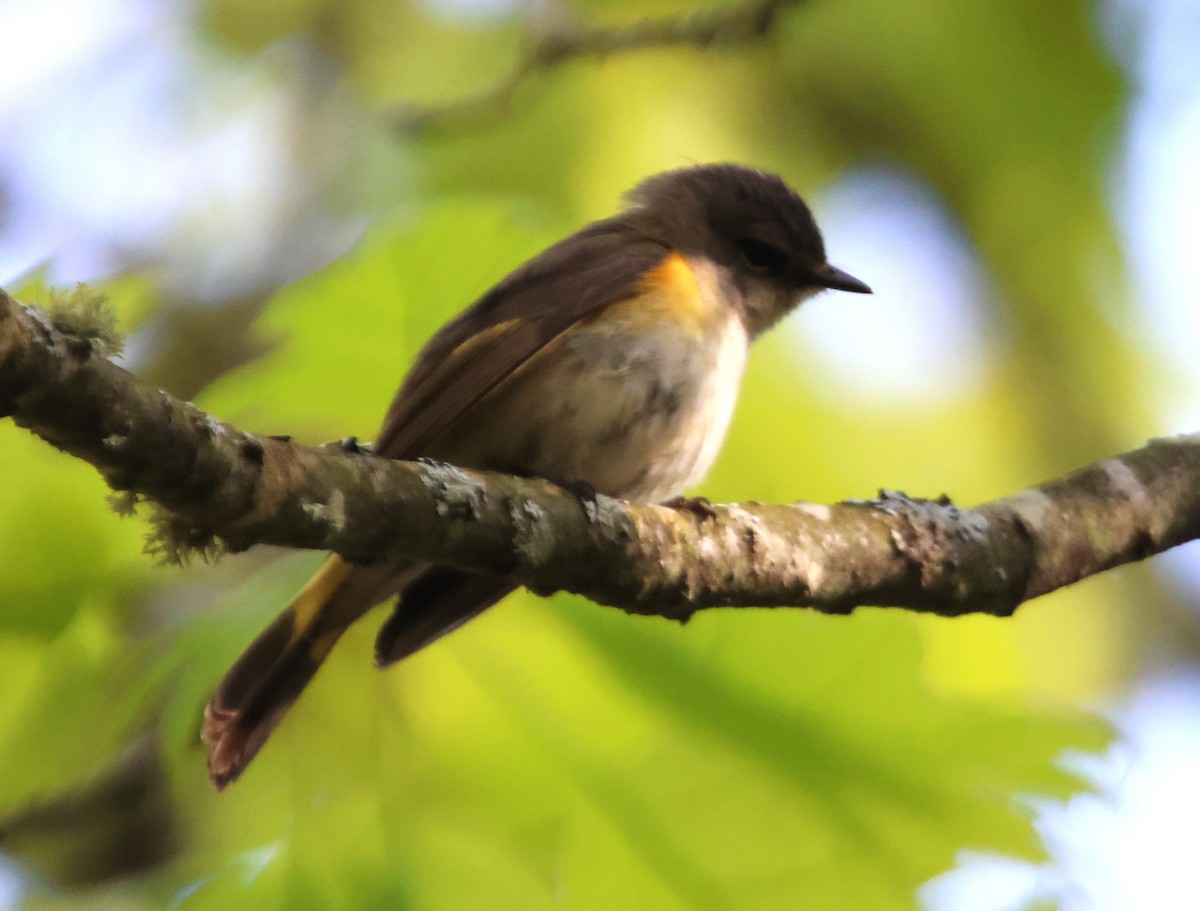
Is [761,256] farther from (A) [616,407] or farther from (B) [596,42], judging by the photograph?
(A) [616,407]

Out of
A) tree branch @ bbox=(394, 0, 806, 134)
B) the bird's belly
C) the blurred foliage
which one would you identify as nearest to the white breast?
the bird's belly

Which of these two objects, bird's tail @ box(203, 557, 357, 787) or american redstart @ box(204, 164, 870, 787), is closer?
bird's tail @ box(203, 557, 357, 787)

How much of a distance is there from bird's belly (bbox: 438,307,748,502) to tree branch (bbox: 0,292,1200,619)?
0.43m

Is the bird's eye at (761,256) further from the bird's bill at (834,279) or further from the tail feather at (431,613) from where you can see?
the tail feather at (431,613)

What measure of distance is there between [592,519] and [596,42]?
1.75 m

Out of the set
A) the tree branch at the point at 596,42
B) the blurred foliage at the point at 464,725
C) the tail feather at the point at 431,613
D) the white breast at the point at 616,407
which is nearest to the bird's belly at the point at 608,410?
the white breast at the point at 616,407

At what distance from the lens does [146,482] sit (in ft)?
5.38

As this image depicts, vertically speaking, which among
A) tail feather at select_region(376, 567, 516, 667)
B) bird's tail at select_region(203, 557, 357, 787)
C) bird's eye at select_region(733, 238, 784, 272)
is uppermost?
bird's eye at select_region(733, 238, 784, 272)

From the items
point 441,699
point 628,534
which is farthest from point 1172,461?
point 441,699

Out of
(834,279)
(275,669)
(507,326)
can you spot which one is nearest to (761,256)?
(834,279)

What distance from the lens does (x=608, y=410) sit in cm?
298

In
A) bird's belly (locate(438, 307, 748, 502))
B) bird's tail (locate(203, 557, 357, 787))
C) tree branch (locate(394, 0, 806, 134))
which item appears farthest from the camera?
tree branch (locate(394, 0, 806, 134))

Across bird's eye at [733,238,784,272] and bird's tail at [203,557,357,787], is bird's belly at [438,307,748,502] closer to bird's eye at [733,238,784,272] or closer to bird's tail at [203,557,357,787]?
bird's tail at [203,557,357,787]

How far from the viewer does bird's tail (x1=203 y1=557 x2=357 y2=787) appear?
2.30 m
